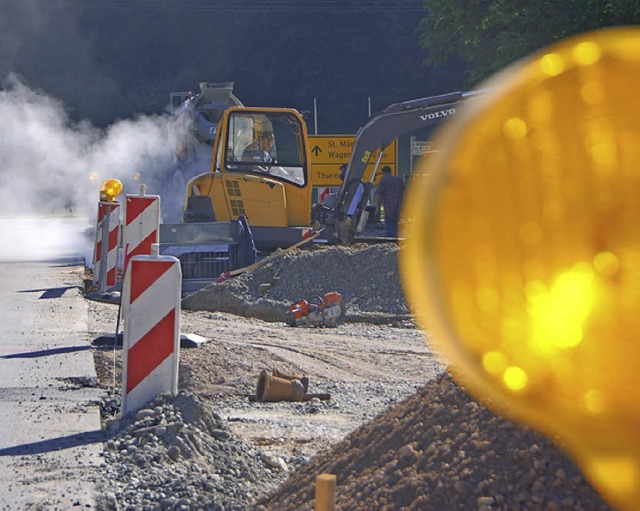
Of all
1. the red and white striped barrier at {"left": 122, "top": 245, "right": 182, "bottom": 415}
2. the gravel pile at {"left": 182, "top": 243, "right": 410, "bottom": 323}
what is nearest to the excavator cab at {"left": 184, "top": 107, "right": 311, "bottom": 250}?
the gravel pile at {"left": 182, "top": 243, "right": 410, "bottom": 323}

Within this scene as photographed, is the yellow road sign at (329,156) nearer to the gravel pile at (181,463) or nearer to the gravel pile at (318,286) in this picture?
the gravel pile at (318,286)

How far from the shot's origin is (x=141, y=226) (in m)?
10.7

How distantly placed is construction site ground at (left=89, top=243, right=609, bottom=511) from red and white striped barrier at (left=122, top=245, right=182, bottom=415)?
0.56 feet

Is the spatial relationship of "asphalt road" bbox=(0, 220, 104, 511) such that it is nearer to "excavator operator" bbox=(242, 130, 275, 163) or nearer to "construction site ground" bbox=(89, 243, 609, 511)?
"construction site ground" bbox=(89, 243, 609, 511)

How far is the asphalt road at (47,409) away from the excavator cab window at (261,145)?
6694mm

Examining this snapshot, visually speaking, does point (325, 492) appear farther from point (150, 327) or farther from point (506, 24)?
point (506, 24)

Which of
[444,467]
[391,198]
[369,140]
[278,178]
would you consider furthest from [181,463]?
[391,198]

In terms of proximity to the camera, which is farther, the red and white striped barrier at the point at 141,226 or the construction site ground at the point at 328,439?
the red and white striped barrier at the point at 141,226

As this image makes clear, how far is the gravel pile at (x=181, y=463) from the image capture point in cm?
532

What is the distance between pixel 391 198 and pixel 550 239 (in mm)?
19597

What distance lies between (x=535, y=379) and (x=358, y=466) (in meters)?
2.13

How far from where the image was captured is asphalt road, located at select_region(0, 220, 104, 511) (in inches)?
213

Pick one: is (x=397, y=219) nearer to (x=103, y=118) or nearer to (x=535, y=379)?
(x=535, y=379)

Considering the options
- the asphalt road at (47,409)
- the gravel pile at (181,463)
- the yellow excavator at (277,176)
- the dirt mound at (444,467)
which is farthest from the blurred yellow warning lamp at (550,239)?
the yellow excavator at (277,176)
